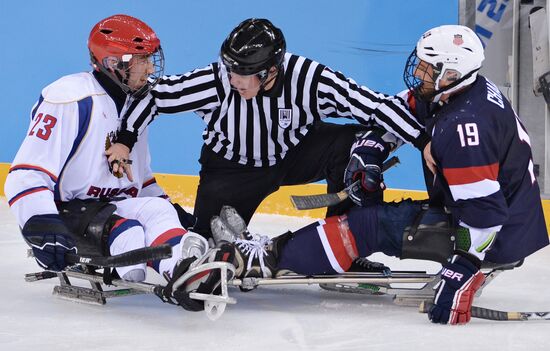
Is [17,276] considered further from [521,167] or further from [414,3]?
[414,3]

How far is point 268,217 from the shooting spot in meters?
5.20

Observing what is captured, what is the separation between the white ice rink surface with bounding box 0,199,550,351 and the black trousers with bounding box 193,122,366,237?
0.38 m

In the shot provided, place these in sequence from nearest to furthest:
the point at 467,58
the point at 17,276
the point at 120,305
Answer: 1. the point at 467,58
2. the point at 120,305
3. the point at 17,276

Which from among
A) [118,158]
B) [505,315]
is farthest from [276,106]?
[505,315]

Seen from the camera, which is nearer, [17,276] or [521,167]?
[521,167]

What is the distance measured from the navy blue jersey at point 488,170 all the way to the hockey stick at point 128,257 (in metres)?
0.82

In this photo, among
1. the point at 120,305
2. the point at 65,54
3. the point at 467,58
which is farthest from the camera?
the point at 65,54

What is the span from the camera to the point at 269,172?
154 inches

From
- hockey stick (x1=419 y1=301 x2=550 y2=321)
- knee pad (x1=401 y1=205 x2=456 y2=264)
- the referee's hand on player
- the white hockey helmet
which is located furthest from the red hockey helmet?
hockey stick (x1=419 y1=301 x2=550 y2=321)

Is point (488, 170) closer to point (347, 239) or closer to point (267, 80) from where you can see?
point (347, 239)

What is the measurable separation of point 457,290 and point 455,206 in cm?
24

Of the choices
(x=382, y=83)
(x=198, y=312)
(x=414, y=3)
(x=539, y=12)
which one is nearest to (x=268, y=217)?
(x=382, y=83)

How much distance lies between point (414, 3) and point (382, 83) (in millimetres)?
391

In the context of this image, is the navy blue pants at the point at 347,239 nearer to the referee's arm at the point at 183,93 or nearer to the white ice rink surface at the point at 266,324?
the white ice rink surface at the point at 266,324
